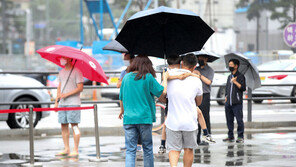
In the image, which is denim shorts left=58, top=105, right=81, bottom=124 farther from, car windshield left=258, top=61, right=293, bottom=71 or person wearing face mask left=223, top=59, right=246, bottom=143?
car windshield left=258, top=61, right=293, bottom=71

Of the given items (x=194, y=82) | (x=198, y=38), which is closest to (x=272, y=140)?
(x=198, y=38)

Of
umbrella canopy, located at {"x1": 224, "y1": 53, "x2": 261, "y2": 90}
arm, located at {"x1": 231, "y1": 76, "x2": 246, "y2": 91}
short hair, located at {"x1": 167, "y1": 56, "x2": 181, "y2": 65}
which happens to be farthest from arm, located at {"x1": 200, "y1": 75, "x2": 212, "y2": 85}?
short hair, located at {"x1": 167, "y1": 56, "x2": 181, "y2": 65}

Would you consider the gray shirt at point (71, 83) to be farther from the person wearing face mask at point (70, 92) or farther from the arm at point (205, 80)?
the arm at point (205, 80)

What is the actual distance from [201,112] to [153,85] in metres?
4.10

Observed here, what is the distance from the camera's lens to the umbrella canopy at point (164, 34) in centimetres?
773

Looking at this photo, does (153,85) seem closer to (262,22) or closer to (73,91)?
(73,91)

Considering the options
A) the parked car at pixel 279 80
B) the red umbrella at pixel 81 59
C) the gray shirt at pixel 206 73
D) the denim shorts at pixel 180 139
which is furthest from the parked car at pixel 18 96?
the parked car at pixel 279 80

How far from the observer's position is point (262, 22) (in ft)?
210

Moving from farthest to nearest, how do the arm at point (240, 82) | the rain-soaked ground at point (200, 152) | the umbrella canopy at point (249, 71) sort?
the umbrella canopy at point (249, 71) → the arm at point (240, 82) → the rain-soaked ground at point (200, 152)

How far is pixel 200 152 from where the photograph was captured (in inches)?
397

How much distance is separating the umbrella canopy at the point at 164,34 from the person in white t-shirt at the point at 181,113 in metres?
0.97

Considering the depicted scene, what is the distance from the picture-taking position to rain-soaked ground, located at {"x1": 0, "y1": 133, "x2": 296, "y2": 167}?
29.4 feet

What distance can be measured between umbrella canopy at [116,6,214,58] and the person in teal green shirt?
0.93 metres

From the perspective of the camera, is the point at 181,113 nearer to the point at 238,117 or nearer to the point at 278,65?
the point at 238,117
